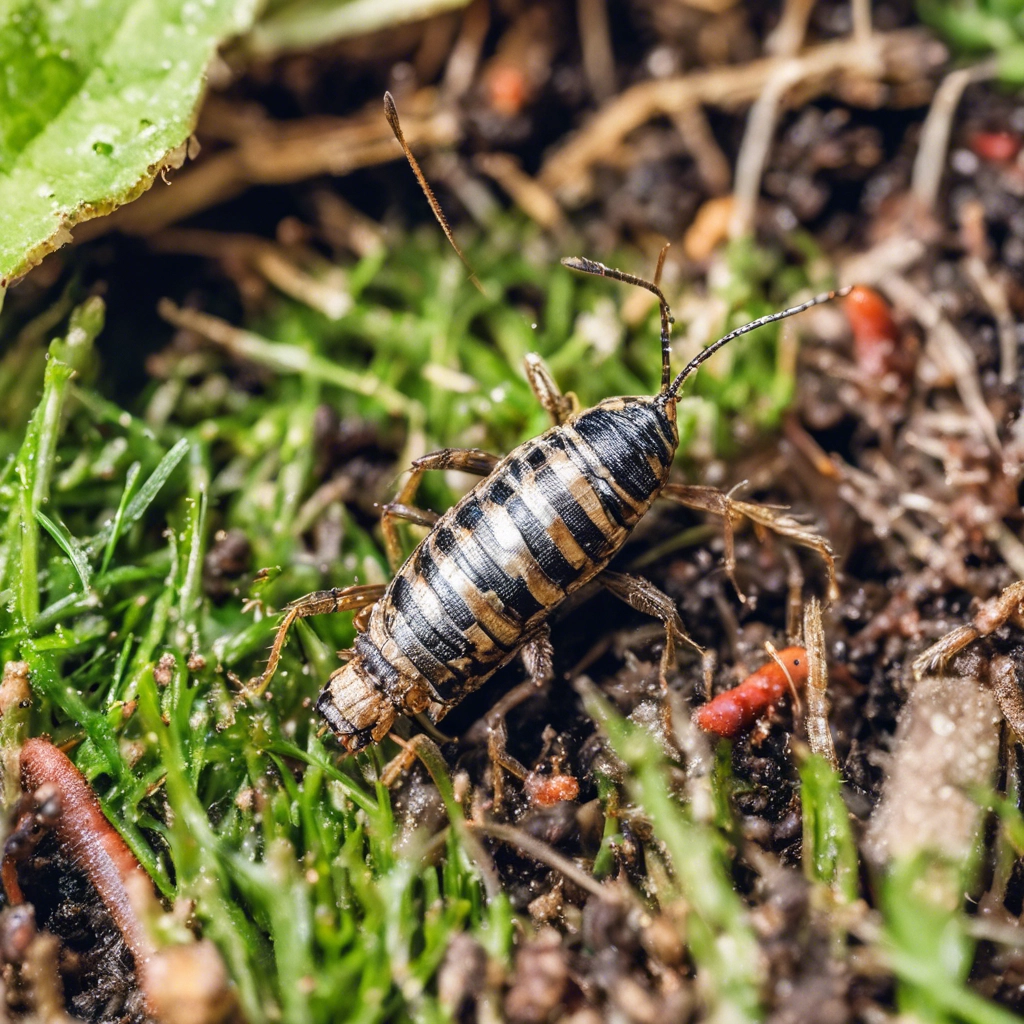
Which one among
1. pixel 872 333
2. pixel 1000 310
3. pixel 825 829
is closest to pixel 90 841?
pixel 825 829

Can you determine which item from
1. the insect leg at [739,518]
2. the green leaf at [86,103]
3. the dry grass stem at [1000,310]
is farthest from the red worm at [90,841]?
the dry grass stem at [1000,310]

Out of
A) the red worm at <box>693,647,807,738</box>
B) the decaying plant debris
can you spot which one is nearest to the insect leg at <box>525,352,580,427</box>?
the decaying plant debris

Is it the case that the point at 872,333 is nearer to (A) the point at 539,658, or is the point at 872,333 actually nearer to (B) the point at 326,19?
(A) the point at 539,658

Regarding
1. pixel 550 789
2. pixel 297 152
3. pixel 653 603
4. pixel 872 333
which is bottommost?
pixel 550 789

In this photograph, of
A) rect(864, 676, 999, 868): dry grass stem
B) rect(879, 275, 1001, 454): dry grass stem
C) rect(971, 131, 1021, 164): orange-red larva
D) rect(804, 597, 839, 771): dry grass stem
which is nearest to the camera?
rect(864, 676, 999, 868): dry grass stem

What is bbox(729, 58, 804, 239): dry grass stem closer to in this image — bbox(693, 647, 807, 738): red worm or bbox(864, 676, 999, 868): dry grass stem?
bbox(693, 647, 807, 738): red worm
